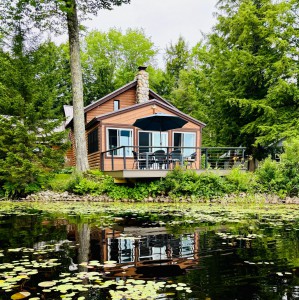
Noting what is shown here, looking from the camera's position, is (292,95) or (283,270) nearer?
(283,270)

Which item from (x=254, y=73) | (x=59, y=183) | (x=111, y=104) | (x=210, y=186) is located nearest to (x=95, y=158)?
(x=111, y=104)

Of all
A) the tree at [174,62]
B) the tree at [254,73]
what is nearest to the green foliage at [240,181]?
Result: the tree at [254,73]

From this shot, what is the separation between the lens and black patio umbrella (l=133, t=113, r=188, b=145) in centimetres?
1228

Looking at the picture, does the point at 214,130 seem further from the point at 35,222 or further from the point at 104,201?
the point at 35,222

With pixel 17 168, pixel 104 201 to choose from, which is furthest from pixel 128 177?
pixel 17 168

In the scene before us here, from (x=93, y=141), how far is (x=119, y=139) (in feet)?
6.20

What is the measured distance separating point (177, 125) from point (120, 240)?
332 inches

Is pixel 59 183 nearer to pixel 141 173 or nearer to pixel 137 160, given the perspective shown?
pixel 137 160

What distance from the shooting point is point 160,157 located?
43.9 ft

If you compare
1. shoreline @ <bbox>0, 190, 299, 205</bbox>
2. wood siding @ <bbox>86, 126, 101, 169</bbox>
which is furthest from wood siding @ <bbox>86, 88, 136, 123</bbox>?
shoreline @ <bbox>0, 190, 299, 205</bbox>

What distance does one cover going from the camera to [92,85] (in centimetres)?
3400

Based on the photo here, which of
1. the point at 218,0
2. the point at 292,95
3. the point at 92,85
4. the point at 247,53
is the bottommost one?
the point at 292,95

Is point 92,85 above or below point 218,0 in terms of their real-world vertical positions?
below

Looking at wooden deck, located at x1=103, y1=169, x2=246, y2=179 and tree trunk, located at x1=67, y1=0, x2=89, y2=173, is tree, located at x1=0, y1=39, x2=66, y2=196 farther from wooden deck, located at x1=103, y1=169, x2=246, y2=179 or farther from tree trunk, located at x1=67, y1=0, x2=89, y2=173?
wooden deck, located at x1=103, y1=169, x2=246, y2=179
